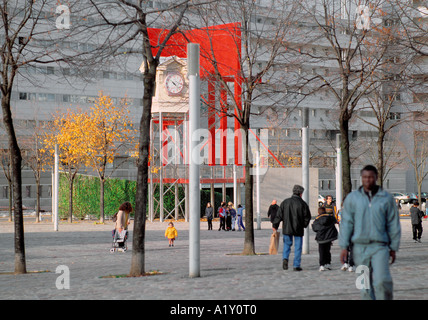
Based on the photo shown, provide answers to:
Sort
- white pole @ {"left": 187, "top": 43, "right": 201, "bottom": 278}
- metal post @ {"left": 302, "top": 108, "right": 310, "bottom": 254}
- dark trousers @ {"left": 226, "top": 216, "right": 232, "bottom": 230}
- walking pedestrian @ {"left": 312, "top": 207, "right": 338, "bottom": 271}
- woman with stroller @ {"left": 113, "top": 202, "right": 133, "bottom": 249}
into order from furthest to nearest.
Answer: dark trousers @ {"left": 226, "top": 216, "right": 232, "bottom": 230}
woman with stroller @ {"left": 113, "top": 202, "right": 133, "bottom": 249}
metal post @ {"left": 302, "top": 108, "right": 310, "bottom": 254}
walking pedestrian @ {"left": 312, "top": 207, "right": 338, "bottom": 271}
white pole @ {"left": 187, "top": 43, "right": 201, "bottom": 278}

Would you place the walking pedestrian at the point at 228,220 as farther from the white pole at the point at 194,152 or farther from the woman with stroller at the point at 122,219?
the white pole at the point at 194,152

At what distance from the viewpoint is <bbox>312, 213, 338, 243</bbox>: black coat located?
1538 centimetres

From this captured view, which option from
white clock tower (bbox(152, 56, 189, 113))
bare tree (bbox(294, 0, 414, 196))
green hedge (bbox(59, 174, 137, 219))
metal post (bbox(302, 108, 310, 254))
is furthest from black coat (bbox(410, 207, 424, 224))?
green hedge (bbox(59, 174, 137, 219))

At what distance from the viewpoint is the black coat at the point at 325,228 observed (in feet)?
50.5

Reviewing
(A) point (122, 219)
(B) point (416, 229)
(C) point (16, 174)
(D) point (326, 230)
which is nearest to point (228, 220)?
(B) point (416, 229)

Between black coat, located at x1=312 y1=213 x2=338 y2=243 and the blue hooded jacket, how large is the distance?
7352 millimetres

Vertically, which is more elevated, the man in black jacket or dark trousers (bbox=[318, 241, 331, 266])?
the man in black jacket

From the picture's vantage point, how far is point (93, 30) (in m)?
14.4

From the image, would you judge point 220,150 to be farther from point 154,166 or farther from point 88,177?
point 88,177

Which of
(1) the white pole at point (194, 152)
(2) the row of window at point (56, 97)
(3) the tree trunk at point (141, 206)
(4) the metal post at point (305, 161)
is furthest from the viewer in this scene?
(2) the row of window at point (56, 97)

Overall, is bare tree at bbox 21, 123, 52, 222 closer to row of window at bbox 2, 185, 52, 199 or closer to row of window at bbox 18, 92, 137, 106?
row of window at bbox 18, 92, 137, 106

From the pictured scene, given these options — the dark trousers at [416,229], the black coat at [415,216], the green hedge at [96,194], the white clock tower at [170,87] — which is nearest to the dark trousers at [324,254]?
the dark trousers at [416,229]
